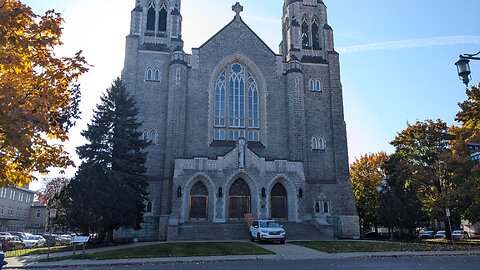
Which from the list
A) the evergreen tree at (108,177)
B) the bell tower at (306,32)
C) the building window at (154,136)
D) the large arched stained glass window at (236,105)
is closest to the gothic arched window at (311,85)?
the bell tower at (306,32)

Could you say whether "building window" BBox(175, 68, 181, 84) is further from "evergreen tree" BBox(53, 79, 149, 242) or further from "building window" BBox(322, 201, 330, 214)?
"building window" BBox(322, 201, 330, 214)

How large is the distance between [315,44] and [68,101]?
3371cm

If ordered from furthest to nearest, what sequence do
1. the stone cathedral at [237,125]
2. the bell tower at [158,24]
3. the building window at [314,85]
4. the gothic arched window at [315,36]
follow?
1. the gothic arched window at [315,36]
2. the building window at [314,85]
3. the bell tower at [158,24]
4. the stone cathedral at [237,125]

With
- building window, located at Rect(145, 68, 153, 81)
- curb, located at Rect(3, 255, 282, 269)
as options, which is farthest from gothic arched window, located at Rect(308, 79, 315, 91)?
curb, located at Rect(3, 255, 282, 269)

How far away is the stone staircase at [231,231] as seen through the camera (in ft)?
88.2

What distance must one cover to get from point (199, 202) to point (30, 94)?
22.5m

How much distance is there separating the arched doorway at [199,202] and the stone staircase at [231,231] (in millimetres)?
1527

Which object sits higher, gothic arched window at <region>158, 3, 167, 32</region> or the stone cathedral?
gothic arched window at <region>158, 3, 167, 32</region>

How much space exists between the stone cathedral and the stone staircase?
0.52 meters

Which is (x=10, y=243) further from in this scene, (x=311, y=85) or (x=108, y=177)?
(x=311, y=85)

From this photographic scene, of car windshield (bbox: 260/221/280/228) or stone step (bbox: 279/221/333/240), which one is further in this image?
stone step (bbox: 279/221/333/240)

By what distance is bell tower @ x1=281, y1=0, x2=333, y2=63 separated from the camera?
128 feet

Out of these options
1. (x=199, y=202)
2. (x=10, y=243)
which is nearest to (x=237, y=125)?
(x=199, y=202)

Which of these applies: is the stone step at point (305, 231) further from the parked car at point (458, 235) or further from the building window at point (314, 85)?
the parked car at point (458, 235)
